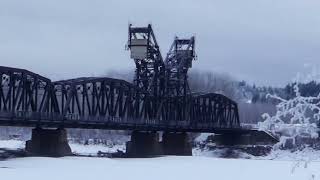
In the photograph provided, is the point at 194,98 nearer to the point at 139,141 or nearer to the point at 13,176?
the point at 139,141

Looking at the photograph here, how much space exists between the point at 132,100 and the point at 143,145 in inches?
336

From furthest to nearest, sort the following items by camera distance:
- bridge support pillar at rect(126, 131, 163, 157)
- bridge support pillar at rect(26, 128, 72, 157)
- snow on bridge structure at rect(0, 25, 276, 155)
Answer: bridge support pillar at rect(126, 131, 163, 157)
snow on bridge structure at rect(0, 25, 276, 155)
bridge support pillar at rect(26, 128, 72, 157)

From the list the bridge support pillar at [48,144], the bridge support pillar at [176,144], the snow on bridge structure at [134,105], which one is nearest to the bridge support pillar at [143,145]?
the snow on bridge structure at [134,105]

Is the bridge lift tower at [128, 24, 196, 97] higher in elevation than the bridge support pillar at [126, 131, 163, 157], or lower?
higher

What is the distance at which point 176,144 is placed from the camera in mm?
92938

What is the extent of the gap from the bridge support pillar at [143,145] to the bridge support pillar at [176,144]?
181 inches

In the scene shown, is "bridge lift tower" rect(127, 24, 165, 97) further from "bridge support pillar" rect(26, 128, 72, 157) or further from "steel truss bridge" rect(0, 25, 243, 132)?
"bridge support pillar" rect(26, 128, 72, 157)

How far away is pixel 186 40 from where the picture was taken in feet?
342

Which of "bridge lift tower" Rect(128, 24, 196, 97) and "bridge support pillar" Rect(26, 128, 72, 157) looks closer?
"bridge support pillar" Rect(26, 128, 72, 157)

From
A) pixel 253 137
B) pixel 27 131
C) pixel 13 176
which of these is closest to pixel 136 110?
pixel 253 137

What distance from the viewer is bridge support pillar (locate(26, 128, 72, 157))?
2672 inches

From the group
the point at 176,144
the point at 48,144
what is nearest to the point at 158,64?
the point at 176,144

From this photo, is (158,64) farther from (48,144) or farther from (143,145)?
(48,144)

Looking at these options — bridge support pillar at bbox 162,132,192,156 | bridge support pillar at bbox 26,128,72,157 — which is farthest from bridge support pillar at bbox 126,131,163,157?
bridge support pillar at bbox 26,128,72,157
